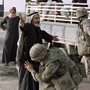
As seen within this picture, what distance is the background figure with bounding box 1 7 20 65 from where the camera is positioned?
10.0 metres

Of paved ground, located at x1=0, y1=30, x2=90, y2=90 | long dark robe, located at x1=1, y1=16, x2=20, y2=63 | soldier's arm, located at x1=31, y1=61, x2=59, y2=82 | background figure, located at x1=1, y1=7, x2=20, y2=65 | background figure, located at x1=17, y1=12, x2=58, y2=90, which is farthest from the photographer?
long dark robe, located at x1=1, y1=16, x2=20, y2=63

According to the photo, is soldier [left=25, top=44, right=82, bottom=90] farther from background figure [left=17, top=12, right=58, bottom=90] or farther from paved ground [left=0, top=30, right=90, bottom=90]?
paved ground [left=0, top=30, right=90, bottom=90]

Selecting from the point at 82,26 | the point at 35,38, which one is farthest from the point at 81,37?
the point at 35,38

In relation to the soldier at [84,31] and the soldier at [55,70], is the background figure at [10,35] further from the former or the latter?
the soldier at [55,70]

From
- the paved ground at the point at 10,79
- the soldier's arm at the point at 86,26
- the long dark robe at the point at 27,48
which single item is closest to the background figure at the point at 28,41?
the long dark robe at the point at 27,48

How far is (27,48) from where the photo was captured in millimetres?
6824

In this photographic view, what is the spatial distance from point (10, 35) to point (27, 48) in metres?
3.65

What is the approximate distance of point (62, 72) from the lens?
5117 mm

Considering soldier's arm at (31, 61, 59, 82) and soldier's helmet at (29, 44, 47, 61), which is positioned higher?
soldier's helmet at (29, 44, 47, 61)

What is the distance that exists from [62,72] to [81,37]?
2820 mm

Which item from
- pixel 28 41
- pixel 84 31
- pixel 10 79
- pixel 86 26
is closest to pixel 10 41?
pixel 10 79

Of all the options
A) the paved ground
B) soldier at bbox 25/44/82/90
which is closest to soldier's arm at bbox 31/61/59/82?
soldier at bbox 25/44/82/90

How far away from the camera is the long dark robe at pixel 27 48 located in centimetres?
677

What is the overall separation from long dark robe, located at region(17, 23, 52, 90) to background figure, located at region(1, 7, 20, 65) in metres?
3.06
